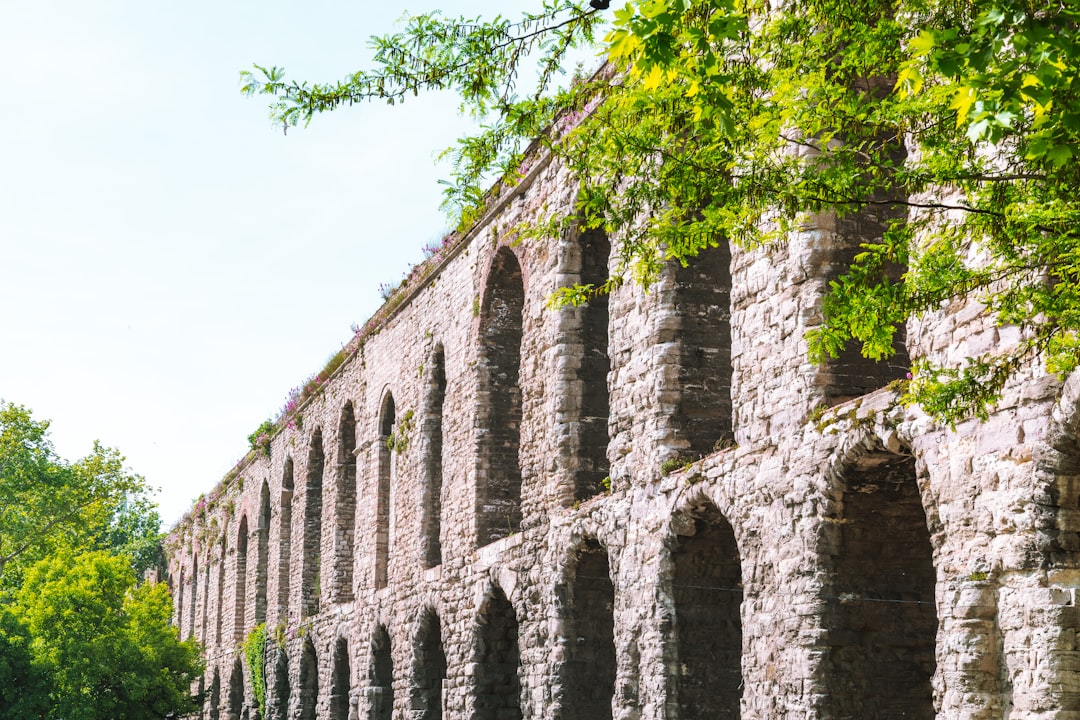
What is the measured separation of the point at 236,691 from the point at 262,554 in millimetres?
3200

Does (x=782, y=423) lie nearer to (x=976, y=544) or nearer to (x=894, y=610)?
(x=894, y=610)

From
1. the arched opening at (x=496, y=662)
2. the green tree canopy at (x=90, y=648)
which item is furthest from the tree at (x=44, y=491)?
the arched opening at (x=496, y=662)

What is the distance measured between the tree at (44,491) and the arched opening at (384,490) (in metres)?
16.4

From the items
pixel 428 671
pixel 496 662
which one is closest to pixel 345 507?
pixel 428 671

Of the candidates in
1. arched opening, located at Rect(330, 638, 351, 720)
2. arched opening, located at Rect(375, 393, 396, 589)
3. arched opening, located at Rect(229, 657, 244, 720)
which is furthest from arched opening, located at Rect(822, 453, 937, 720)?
arched opening, located at Rect(229, 657, 244, 720)

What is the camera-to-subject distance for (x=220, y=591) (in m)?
32.3

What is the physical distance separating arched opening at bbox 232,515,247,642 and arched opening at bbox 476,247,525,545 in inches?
607

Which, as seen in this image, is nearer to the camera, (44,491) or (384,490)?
(384,490)

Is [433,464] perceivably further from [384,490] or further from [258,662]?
[258,662]

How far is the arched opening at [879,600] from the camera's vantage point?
8664mm

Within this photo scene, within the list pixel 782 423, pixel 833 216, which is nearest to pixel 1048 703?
pixel 782 423

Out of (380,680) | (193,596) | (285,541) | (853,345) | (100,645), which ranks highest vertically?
(193,596)

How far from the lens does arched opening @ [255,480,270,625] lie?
28.2 metres

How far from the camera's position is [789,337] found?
927 cm
